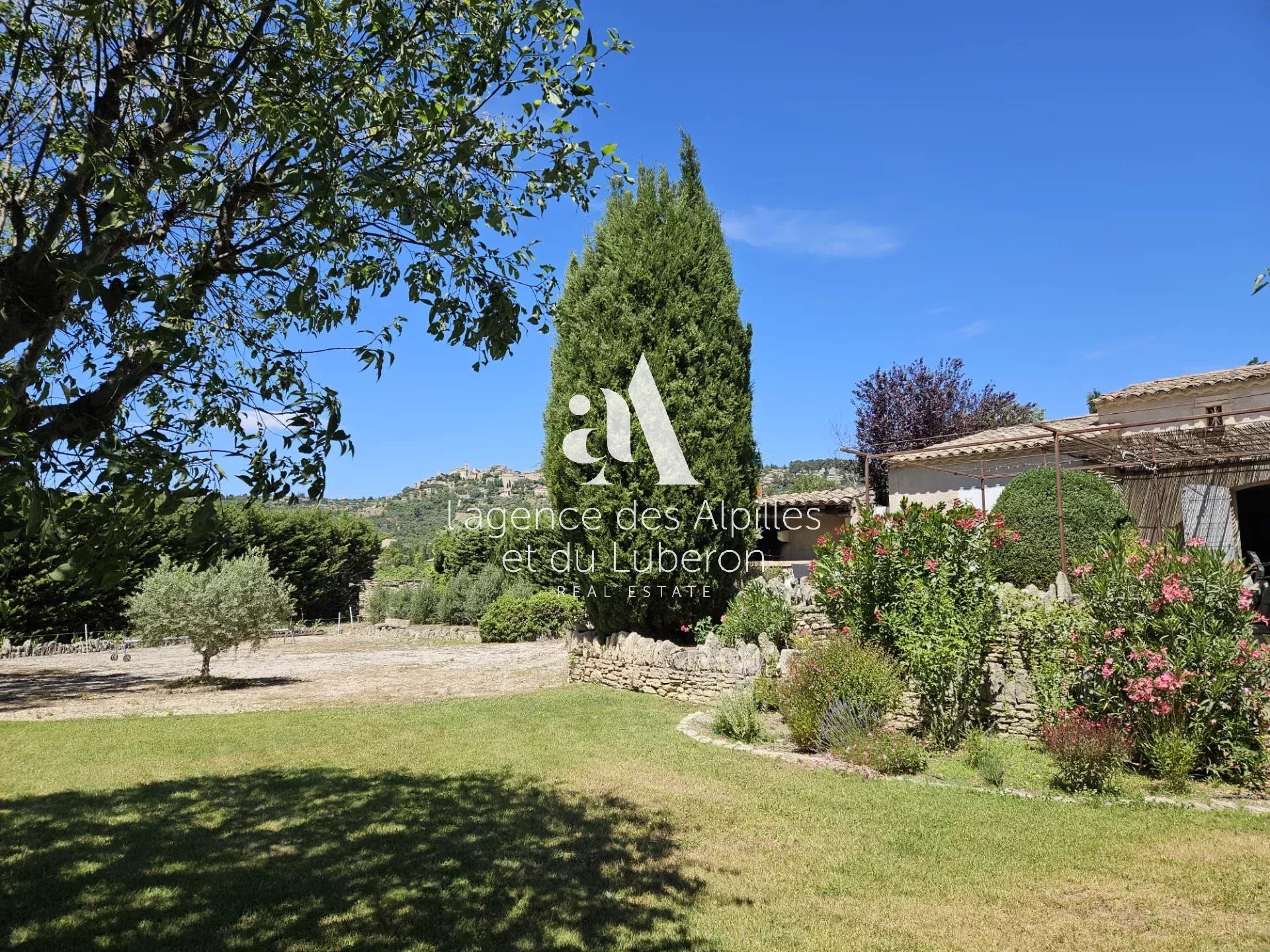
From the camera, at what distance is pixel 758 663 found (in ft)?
36.9

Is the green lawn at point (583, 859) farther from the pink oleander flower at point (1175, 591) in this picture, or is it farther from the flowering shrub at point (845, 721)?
the pink oleander flower at point (1175, 591)

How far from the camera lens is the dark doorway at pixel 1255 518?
20125mm

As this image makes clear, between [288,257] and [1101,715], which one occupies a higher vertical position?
[288,257]

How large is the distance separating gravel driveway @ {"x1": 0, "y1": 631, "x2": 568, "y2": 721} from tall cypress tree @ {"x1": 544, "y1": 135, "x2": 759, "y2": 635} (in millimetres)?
2990

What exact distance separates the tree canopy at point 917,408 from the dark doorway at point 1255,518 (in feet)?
36.7

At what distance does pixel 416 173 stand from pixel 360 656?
17011 mm

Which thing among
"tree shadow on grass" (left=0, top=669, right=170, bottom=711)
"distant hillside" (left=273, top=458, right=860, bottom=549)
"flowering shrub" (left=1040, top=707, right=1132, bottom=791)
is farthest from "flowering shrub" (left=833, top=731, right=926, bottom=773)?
"distant hillside" (left=273, top=458, right=860, bottom=549)

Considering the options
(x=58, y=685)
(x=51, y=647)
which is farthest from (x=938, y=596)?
(x=51, y=647)

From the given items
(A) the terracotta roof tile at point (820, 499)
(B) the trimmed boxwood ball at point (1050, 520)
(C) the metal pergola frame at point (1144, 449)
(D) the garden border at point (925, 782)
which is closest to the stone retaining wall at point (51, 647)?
(D) the garden border at point (925, 782)

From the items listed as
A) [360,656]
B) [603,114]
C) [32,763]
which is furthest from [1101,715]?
[360,656]

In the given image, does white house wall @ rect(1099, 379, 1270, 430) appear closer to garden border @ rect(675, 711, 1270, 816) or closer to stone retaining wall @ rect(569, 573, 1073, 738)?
stone retaining wall @ rect(569, 573, 1073, 738)

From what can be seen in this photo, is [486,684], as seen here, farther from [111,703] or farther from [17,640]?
[17,640]

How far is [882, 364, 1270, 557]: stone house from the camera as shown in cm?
1558

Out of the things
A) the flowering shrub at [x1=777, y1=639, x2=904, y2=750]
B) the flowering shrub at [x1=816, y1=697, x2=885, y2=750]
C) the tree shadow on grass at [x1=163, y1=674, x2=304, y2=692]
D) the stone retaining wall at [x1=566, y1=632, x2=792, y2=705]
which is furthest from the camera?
the tree shadow on grass at [x1=163, y1=674, x2=304, y2=692]
